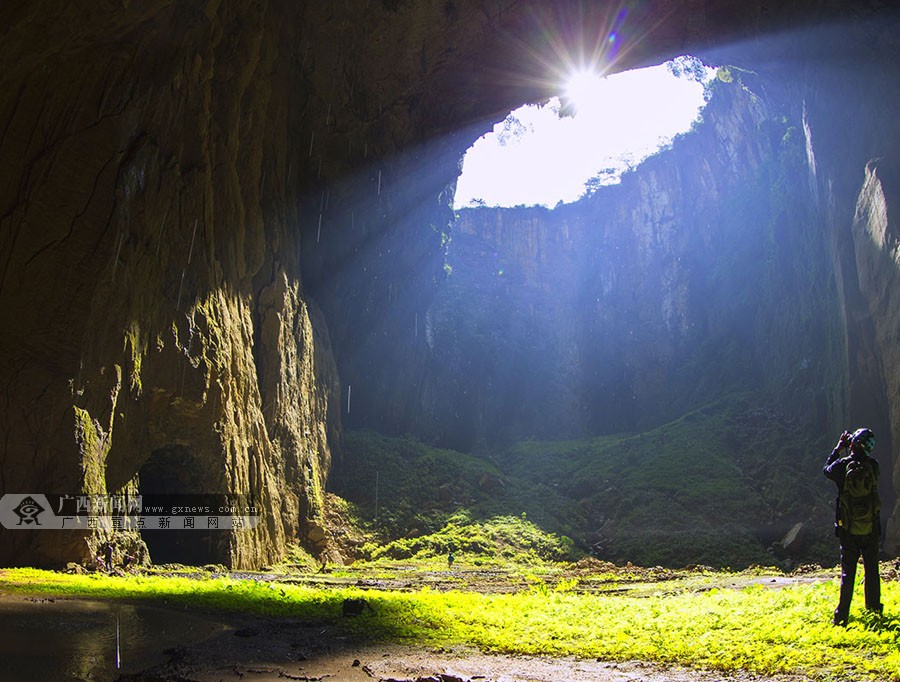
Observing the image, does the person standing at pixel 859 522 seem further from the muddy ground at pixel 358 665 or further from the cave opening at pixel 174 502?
the cave opening at pixel 174 502

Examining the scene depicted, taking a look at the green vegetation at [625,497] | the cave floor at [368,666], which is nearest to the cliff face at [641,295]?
the green vegetation at [625,497]

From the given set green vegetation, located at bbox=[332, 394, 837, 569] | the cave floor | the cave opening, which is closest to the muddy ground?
the cave floor

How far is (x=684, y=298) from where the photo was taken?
157 ft

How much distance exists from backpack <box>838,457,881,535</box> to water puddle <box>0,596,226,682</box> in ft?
20.7

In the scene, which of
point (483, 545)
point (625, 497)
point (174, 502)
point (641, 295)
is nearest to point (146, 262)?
point (174, 502)

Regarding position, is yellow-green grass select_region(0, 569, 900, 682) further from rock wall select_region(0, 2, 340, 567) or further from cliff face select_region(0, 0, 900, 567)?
cliff face select_region(0, 0, 900, 567)

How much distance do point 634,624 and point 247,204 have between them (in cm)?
1702

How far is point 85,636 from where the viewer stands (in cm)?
619

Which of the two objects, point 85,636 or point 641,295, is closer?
point 85,636

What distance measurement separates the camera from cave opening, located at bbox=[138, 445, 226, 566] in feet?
59.1

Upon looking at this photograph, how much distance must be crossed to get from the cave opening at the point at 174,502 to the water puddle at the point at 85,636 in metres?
9.47

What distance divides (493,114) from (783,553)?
20.1 m

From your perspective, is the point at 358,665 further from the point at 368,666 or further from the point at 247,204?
the point at 247,204

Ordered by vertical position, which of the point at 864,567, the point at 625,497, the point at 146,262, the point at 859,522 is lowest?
the point at 625,497
